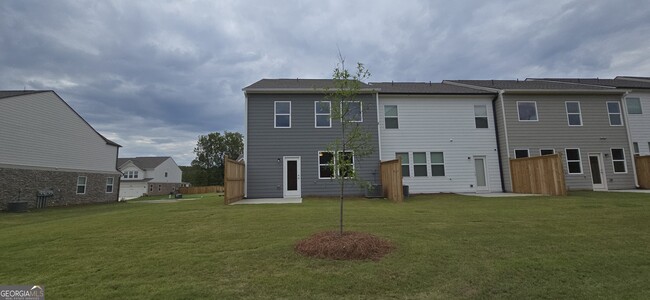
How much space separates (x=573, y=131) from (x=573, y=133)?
0.11 meters

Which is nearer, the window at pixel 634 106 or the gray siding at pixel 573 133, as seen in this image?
the gray siding at pixel 573 133

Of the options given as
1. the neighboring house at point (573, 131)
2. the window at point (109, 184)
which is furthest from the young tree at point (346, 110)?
the window at point (109, 184)

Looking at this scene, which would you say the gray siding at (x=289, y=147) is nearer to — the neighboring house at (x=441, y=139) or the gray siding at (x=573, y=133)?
the neighboring house at (x=441, y=139)

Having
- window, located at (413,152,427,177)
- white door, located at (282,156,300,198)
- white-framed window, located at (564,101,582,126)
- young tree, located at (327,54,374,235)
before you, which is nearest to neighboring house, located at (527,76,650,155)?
white-framed window, located at (564,101,582,126)

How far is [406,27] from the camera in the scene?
13539 mm

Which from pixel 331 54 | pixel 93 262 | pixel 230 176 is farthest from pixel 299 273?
pixel 230 176

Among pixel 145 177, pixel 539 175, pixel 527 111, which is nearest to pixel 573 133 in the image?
pixel 527 111

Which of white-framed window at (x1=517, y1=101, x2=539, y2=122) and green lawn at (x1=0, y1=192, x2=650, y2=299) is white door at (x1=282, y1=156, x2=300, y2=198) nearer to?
green lawn at (x1=0, y1=192, x2=650, y2=299)

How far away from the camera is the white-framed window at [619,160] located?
1543 cm

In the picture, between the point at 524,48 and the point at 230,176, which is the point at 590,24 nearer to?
the point at 524,48

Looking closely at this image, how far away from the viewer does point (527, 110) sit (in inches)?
615

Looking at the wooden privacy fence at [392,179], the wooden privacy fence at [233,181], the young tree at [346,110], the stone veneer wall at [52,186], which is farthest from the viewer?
the stone veneer wall at [52,186]

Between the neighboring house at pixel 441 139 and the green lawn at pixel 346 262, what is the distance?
27.8 ft

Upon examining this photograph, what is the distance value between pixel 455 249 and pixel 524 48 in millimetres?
15852
